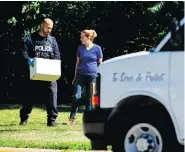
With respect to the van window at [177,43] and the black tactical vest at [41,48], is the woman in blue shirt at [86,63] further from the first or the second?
the van window at [177,43]

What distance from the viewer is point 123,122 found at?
6.39 m

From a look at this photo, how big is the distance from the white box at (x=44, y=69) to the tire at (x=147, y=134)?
380 cm

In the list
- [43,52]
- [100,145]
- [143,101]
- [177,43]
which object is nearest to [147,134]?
[143,101]

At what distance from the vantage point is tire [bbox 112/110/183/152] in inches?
241

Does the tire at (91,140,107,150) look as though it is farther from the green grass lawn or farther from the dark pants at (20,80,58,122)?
the dark pants at (20,80,58,122)

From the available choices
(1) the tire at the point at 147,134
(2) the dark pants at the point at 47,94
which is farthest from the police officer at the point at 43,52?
(1) the tire at the point at 147,134

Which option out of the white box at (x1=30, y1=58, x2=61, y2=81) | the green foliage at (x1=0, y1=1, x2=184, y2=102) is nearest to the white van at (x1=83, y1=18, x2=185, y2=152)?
the white box at (x1=30, y1=58, x2=61, y2=81)

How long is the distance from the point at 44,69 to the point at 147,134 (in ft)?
13.3

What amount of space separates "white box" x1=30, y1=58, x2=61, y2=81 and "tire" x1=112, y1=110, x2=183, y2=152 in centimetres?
→ 380

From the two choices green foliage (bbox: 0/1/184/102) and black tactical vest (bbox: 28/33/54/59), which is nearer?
black tactical vest (bbox: 28/33/54/59)

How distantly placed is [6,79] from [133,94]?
764 inches

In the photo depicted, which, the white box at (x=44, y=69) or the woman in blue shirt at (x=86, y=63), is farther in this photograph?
the woman in blue shirt at (x=86, y=63)

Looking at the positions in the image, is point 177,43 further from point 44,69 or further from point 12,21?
point 12,21

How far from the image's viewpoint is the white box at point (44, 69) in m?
9.98
